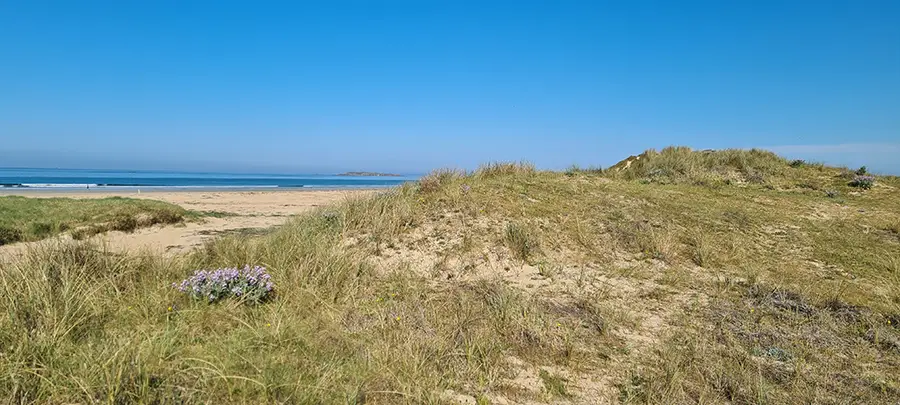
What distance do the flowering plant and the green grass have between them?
5.93 meters

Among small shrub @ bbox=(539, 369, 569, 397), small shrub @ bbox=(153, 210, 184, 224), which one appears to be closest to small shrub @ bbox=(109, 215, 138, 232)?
small shrub @ bbox=(153, 210, 184, 224)

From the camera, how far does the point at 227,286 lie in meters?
4.46

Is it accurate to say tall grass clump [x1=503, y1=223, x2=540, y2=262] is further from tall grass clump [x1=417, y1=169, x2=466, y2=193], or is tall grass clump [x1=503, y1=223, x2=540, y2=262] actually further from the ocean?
the ocean

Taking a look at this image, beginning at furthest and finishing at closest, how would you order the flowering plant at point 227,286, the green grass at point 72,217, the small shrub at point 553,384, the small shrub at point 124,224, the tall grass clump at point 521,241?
1. the small shrub at point 124,224
2. the green grass at point 72,217
3. the tall grass clump at point 521,241
4. the flowering plant at point 227,286
5. the small shrub at point 553,384

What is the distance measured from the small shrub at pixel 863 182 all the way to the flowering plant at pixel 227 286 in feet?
49.2

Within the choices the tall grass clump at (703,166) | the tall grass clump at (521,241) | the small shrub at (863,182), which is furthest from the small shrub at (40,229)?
the small shrub at (863,182)

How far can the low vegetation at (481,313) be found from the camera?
2967mm

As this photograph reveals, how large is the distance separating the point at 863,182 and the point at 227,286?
50.7 ft

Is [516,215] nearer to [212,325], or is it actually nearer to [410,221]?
[410,221]

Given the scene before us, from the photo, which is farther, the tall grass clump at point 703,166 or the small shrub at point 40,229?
the tall grass clump at point 703,166

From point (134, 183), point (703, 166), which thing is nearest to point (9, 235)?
point (703, 166)

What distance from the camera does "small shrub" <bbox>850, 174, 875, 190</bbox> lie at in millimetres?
12008

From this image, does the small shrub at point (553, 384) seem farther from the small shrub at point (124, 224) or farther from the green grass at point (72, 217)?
the small shrub at point (124, 224)

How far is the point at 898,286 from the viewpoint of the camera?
5.40 m
